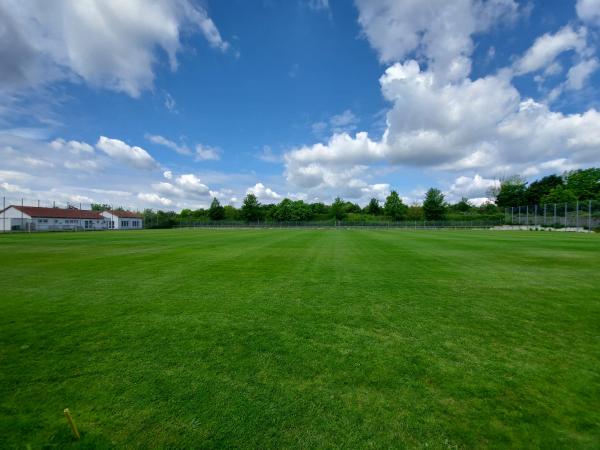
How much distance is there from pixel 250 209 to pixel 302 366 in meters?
83.1

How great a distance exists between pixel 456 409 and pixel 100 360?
14.7ft

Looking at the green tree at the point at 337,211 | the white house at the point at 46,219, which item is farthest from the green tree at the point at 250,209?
the white house at the point at 46,219

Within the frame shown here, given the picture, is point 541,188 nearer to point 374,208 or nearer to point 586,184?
point 586,184

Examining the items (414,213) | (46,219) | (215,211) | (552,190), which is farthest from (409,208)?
(46,219)

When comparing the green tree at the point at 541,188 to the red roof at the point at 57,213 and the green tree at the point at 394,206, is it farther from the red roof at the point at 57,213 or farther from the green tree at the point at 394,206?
the red roof at the point at 57,213

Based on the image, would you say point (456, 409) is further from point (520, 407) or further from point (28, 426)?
point (28, 426)

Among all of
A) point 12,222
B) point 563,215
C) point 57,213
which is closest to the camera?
point 563,215

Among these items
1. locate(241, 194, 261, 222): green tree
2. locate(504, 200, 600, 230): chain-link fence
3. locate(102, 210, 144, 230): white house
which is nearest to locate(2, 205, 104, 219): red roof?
locate(102, 210, 144, 230): white house

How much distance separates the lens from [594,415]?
2.70m

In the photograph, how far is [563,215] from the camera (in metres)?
44.7

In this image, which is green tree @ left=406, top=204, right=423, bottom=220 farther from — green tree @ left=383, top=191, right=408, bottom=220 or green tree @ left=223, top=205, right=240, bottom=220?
green tree @ left=223, top=205, right=240, bottom=220

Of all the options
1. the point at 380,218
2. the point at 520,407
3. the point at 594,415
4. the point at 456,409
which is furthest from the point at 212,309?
the point at 380,218

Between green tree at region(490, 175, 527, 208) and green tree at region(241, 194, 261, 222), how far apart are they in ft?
255

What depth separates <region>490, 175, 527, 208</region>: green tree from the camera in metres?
83.6
